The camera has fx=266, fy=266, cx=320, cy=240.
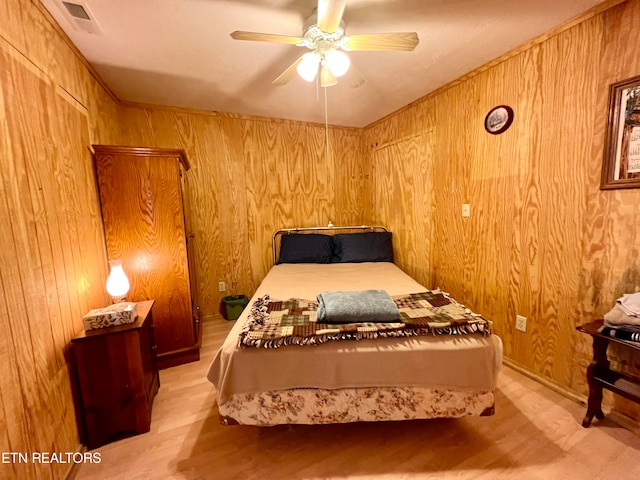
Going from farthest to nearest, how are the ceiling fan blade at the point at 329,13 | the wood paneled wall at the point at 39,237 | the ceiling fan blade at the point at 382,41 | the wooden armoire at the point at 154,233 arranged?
the wooden armoire at the point at 154,233 → the ceiling fan blade at the point at 382,41 → the ceiling fan blade at the point at 329,13 → the wood paneled wall at the point at 39,237

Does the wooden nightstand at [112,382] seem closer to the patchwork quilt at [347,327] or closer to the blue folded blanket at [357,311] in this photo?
the patchwork quilt at [347,327]

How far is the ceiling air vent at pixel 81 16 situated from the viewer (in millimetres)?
1439

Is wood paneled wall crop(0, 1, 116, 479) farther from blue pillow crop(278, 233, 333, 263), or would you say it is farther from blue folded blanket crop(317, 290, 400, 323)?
blue pillow crop(278, 233, 333, 263)

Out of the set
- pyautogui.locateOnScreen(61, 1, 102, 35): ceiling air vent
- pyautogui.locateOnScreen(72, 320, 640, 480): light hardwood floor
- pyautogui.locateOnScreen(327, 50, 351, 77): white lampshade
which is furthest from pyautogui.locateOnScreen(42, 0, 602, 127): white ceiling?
pyautogui.locateOnScreen(72, 320, 640, 480): light hardwood floor

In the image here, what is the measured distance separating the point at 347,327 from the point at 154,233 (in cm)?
170

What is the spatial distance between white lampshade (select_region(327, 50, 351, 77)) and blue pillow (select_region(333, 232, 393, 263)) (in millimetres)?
1917

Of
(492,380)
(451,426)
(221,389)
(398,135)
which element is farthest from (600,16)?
(221,389)

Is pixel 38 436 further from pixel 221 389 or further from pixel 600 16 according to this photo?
pixel 600 16

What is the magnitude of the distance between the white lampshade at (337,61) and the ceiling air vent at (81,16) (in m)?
1.35

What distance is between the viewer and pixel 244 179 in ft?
10.7

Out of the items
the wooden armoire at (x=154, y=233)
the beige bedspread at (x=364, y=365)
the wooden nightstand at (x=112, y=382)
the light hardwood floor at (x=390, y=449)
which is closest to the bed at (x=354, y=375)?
the beige bedspread at (x=364, y=365)

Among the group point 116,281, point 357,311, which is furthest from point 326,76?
point 116,281

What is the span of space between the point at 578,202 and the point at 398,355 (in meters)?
1.53

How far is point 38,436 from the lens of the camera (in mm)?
1107
